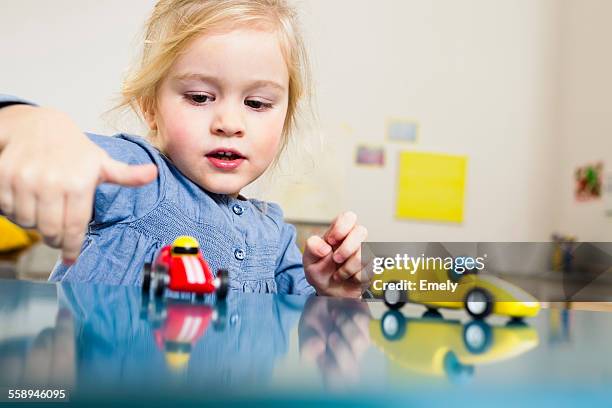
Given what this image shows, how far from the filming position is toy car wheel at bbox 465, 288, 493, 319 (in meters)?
0.47

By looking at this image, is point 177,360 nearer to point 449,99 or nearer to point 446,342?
point 446,342

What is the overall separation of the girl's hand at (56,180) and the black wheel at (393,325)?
147 millimetres

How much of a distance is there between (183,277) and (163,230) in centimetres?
30

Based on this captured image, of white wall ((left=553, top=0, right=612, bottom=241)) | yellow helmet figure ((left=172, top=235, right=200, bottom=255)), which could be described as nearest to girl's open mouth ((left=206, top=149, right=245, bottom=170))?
yellow helmet figure ((left=172, top=235, right=200, bottom=255))

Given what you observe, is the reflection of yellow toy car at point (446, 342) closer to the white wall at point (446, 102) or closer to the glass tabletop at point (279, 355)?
the glass tabletop at point (279, 355)

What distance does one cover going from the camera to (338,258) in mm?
723

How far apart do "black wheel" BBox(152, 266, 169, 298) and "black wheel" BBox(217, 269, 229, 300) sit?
0.04 meters

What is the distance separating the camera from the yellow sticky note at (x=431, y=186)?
12.5ft

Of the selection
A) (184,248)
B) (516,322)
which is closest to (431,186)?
(184,248)

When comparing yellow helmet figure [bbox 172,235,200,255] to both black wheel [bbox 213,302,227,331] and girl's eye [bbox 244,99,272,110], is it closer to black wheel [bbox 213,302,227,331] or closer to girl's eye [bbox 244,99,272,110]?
black wheel [bbox 213,302,227,331]

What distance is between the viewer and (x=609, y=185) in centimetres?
337

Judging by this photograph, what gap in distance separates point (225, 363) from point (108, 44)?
129 inches

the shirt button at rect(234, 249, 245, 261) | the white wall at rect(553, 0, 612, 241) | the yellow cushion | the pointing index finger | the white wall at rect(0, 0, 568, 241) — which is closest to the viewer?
the pointing index finger

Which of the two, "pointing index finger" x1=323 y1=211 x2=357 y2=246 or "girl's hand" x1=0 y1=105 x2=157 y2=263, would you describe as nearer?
"girl's hand" x1=0 y1=105 x2=157 y2=263
